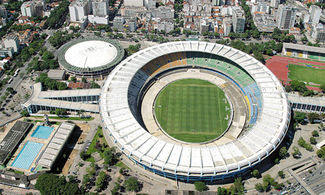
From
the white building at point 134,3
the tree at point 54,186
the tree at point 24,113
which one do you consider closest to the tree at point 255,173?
the tree at point 54,186

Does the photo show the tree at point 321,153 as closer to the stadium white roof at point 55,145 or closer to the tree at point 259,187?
the tree at point 259,187

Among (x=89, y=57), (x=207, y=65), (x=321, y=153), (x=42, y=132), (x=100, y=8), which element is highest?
(x=100, y=8)

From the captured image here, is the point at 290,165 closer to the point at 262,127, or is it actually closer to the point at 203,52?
the point at 262,127

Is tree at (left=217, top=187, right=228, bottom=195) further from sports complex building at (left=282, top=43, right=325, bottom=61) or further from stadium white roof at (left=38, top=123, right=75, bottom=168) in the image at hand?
sports complex building at (left=282, top=43, right=325, bottom=61)

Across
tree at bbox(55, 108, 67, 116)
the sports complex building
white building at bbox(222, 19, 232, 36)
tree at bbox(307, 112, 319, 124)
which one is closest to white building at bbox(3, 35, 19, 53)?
tree at bbox(55, 108, 67, 116)

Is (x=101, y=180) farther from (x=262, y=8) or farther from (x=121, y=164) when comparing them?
(x=262, y=8)

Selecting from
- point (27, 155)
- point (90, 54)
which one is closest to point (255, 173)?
point (27, 155)

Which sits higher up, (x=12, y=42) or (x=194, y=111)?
(x=12, y=42)
